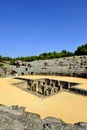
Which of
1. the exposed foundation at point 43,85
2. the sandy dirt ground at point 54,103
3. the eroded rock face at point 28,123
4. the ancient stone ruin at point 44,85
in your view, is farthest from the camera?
the exposed foundation at point 43,85

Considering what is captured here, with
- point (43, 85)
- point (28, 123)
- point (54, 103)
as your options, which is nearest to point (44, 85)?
point (43, 85)

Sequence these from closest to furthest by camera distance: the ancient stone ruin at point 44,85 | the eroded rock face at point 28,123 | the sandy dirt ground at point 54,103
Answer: the eroded rock face at point 28,123
the sandy dirt ground at point 54,103
the ancient stone ruin at point 44,85

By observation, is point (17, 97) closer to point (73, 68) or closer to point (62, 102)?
point (62, 102)

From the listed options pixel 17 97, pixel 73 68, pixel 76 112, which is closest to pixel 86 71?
pixel 73 68

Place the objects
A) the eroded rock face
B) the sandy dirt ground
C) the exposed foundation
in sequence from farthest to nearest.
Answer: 1. the exposed foundation
2. the sandy dirt ground
3. the eroded rock face

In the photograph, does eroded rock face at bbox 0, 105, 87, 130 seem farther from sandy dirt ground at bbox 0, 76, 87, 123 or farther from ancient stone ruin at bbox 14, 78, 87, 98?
ancient stone ruin at bbox 14, 78, 87, 98

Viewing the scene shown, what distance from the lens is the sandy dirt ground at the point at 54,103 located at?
391 inches

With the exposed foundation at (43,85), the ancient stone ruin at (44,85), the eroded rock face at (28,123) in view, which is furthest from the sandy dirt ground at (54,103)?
the eroded rock face at (28,123)

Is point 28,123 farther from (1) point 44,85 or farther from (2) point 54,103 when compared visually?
(1) point 44,85

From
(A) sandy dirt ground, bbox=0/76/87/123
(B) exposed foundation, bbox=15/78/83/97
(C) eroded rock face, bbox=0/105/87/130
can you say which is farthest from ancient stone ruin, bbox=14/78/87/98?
Answer: (C) eroded rock face, bbox=0/105/87/130

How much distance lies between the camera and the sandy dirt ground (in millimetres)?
9934

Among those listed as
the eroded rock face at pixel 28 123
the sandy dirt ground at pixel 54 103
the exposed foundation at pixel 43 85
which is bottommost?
the sandy dirt ground at pixel 54 103

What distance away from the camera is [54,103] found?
1200 cm

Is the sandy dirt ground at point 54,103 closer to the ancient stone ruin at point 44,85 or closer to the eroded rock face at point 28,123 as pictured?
the ancient stone ruin at point 44,85
